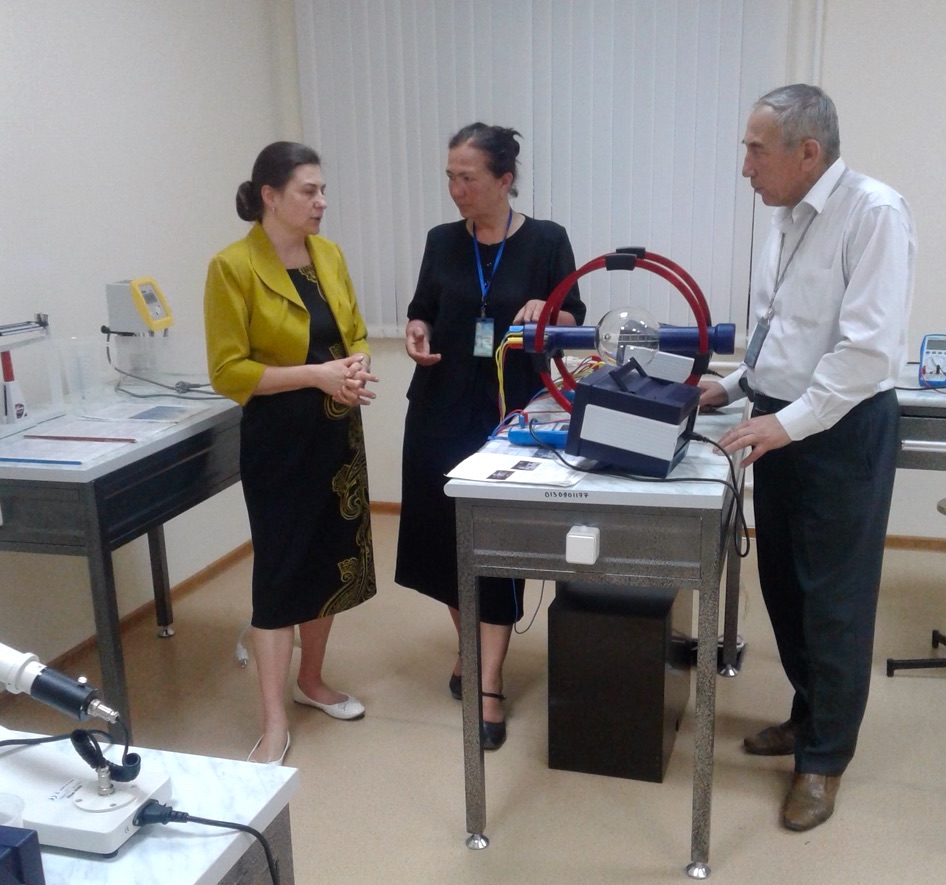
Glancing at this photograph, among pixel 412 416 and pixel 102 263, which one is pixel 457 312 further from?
pixel 102 263

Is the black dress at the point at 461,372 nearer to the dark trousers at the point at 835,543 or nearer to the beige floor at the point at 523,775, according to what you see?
the beige floor at the point at 523,775

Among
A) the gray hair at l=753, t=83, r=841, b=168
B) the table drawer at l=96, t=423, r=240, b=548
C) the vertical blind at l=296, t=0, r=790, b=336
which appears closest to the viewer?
the gray hair at l=753, t=83, r=841, b=168

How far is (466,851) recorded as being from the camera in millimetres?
2023

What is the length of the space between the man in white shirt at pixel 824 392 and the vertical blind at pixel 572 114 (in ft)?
5.08

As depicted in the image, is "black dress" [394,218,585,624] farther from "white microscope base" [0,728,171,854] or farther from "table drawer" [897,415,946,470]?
"white microscope base" [0,728,171,854]

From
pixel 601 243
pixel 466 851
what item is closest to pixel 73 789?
pixel 466 851

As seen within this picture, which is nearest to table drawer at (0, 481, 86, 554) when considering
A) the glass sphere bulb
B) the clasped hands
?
the clasped hands

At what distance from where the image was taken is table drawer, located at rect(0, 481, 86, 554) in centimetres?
203


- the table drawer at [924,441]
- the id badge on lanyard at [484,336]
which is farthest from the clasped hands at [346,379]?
the table drawer at [924,441]

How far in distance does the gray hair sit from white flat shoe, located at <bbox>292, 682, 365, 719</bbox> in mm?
1734

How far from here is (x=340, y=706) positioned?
258 centimetres

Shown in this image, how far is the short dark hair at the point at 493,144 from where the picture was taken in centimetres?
231

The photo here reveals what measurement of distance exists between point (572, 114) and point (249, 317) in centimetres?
193

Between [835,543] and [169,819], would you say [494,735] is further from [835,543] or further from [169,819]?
[169,819]
